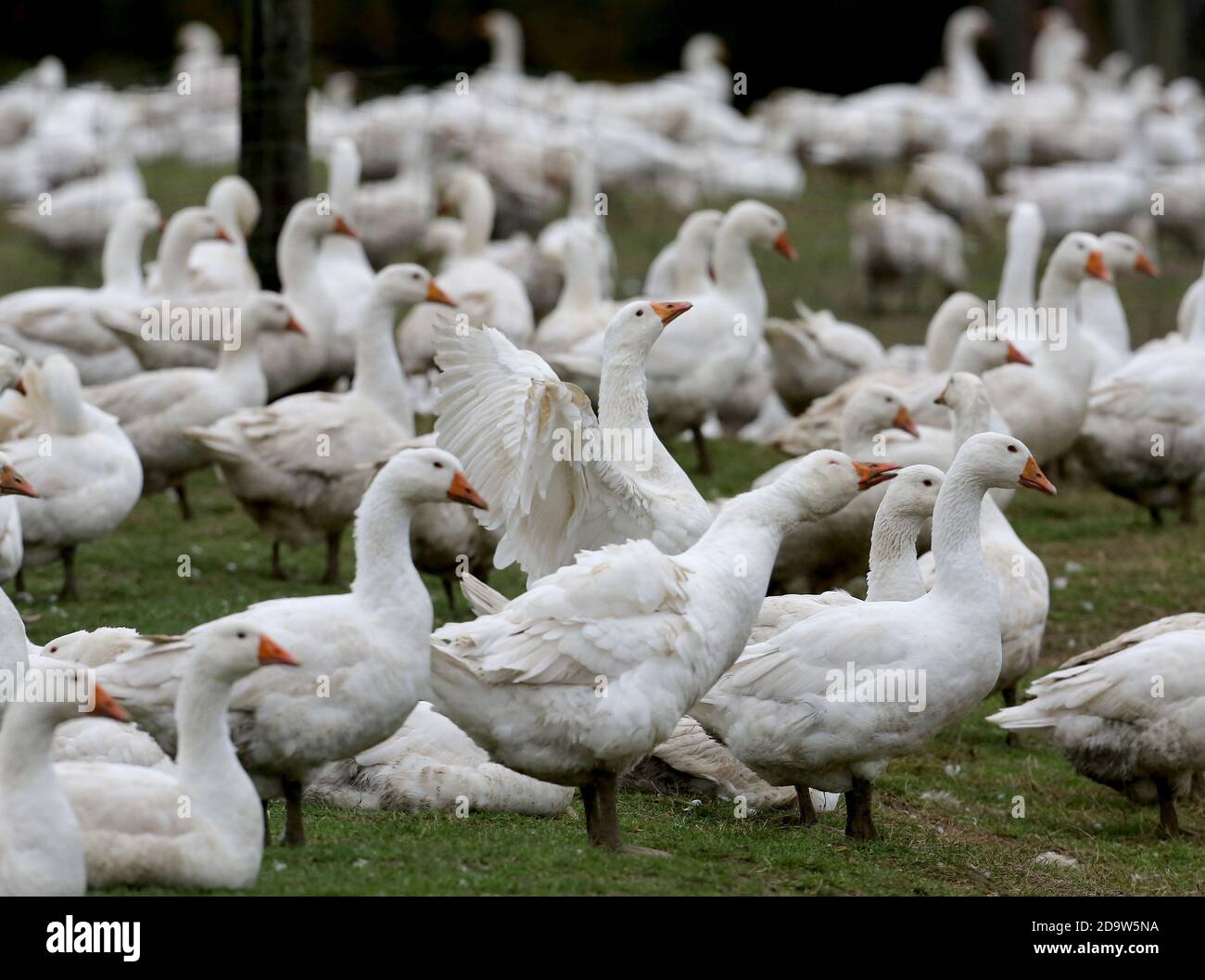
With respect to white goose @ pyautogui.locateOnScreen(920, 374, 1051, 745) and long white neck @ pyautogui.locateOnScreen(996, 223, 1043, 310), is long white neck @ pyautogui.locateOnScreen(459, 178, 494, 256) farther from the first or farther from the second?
white goose @ pyautogui.locateOnScreen(920, 374, 1051, 745)

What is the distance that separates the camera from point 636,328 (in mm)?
8836

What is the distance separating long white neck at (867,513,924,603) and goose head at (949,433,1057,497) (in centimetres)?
69

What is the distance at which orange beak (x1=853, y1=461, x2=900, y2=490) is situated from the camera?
7398 mm

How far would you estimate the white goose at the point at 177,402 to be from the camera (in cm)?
1198

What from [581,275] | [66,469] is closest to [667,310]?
[66,469]

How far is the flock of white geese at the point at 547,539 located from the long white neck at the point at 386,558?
0.5 inches

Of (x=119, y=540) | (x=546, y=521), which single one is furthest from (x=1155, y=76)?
(x=546, y=521)

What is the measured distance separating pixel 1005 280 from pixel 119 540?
688 centimetres

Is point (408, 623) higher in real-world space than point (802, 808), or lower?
higher

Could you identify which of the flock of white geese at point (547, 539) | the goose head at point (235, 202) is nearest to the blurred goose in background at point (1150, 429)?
the flock of white geese at point (547, 539)

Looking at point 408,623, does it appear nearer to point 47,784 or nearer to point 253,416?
point 47,784

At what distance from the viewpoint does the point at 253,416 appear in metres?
11.3

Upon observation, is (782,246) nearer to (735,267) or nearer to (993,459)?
(735,267)

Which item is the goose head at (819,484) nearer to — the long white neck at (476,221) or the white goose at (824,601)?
the white goose at (824,601)
